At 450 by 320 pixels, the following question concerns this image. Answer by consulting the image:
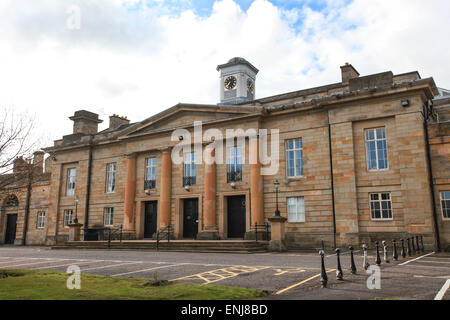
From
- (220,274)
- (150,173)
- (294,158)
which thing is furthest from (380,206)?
(150,173)

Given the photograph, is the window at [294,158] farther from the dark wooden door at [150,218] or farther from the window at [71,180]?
the window at [71,180]

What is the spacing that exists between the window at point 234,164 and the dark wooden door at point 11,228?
2338cm

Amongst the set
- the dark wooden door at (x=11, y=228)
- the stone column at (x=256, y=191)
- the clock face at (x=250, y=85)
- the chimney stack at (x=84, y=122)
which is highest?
the clock face at (x=250, y=85)

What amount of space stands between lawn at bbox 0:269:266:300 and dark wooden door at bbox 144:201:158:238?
18.4 meters

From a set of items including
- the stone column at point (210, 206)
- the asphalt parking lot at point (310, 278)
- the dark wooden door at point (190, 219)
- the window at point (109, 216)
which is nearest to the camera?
the asphalt parking lot at point (310, 278)

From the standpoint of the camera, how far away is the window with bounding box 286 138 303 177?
912 inches

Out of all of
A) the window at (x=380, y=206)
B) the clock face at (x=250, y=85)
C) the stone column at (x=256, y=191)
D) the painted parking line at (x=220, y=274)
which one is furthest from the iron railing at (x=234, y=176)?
the clock face at (x=250, y=85)

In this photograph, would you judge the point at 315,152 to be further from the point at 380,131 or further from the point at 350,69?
the point at 350,69

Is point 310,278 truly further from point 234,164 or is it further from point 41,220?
point 41,220

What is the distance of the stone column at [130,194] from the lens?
2816cm

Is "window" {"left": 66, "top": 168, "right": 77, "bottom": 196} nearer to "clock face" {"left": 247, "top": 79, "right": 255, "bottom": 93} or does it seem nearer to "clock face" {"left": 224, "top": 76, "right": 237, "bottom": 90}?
"clock face" {"left": 224, "top": 76, "right": 237, "bottom": 90}

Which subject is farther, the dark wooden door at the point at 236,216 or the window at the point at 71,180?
the window at the point at 71,180

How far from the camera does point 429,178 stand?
19844mm
